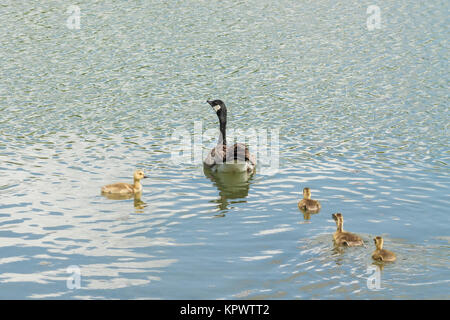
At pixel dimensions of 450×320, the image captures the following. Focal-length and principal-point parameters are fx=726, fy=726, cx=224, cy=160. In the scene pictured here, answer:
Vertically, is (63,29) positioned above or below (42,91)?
above

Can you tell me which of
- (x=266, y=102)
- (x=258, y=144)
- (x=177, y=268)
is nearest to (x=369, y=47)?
(x=266, y=102)

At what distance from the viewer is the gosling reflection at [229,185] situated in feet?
66.1

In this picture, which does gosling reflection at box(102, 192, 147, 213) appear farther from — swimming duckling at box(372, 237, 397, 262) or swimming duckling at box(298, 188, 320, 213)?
swimming duckling at box(372, 237, 397, 262)

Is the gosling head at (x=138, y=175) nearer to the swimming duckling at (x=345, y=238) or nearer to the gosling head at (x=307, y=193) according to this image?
the gosling head at (x=307, y=193)

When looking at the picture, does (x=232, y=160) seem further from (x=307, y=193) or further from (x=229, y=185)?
(x=307, y=193)

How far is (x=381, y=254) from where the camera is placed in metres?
15.0

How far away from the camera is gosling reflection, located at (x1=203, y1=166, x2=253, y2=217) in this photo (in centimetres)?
2016

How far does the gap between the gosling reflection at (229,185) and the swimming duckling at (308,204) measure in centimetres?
201

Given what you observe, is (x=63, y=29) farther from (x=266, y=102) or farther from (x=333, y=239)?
(x=333, y=239)

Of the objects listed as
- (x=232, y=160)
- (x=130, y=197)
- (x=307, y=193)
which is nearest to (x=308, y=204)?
(x=307, y=193)

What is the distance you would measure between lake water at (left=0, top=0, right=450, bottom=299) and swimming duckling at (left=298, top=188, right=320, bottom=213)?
0.22 meters

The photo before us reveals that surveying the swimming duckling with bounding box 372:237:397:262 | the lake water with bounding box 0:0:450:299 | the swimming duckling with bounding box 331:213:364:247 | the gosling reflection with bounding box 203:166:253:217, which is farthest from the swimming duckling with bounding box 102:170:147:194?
the swimming duckling with bounding box 372:237:397:262

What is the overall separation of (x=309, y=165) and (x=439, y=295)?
971 centimetres

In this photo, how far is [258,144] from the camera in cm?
2556
